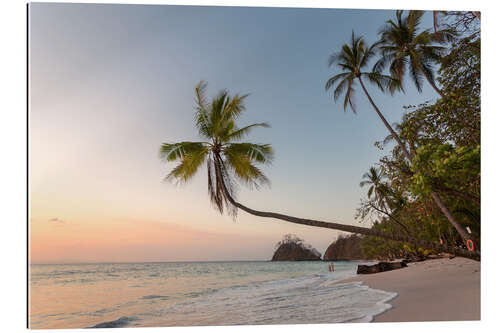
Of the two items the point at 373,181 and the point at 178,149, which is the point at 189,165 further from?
the point at 373,181

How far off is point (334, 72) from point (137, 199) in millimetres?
3381

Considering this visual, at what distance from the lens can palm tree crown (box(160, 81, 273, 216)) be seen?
166 inches

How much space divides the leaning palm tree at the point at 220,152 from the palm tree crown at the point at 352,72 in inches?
61.3

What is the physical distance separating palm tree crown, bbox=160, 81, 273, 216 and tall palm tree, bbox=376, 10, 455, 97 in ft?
7.55

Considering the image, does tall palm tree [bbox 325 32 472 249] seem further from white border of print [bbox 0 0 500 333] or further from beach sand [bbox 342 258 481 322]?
beach sand [bbox 342 258 481 322]

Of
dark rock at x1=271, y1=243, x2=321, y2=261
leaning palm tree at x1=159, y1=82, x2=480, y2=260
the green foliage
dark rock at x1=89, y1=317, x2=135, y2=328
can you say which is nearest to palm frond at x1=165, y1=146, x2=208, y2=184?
leaning palm tree at x1=159, y1=82, x2=480, y2=260

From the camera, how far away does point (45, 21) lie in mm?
3617

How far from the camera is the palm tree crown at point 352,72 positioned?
4.82 m

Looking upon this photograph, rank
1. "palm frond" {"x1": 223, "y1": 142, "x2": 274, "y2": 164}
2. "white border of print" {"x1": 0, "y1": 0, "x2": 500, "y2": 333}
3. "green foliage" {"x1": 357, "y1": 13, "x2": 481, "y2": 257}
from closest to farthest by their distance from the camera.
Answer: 1. "green foliage" {"x1": 357, "y1": 13, "x2": 481, "y2": 257}
2. "white border of print" {"x1": 0, "y1": 0, "x2": 500, "y2": 333}
3. "palm frond" {"x1": 223, "y1": 142, "x2": 274, "y2": 164}

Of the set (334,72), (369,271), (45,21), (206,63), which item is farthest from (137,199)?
(369,271)

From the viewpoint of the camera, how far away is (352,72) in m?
5.29

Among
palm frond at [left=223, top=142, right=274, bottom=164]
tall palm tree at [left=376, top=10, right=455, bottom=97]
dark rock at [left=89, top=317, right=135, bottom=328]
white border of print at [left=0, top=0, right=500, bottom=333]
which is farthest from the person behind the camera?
tall palm tree at [left=376, top=10, right=455, bottom=97]

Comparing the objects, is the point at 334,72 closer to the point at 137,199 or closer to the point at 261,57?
the point at 261,57

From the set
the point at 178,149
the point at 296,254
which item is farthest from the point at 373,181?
the point at 296,254
